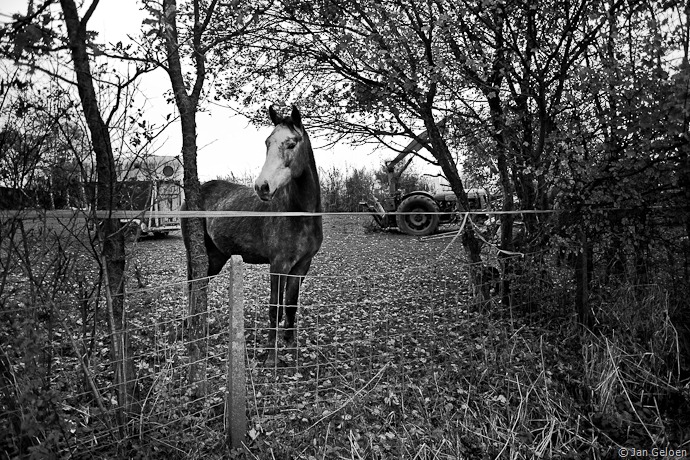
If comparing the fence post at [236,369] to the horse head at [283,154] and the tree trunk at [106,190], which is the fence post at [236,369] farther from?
the horse head at [283,154]

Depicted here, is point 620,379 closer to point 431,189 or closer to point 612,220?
point 612,220

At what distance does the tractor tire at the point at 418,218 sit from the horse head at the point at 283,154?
1162cm

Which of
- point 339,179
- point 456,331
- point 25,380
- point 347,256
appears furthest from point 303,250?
point 339,179

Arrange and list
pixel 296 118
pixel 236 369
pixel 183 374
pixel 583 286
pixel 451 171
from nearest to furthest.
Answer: pixel 236 369
pixel 183 374
pixel 296 118
pixel 583 286
pixel 451 171

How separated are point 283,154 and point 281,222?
0.79 m

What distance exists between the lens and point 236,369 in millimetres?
2924

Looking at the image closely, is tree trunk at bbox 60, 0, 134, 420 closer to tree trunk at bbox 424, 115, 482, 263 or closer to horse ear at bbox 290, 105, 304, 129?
horse ear at bbox 290, 105, 304, 129

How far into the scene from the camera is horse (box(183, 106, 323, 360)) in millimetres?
4086

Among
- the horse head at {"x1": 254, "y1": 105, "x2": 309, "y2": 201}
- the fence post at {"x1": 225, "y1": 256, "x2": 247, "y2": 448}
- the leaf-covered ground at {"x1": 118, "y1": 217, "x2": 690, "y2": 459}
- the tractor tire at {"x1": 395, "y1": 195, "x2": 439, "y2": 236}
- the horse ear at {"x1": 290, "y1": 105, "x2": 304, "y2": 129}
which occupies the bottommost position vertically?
the leaf-covered ground at {"x1": 118, "y1": 217, "x2": 690, "y2": 459}

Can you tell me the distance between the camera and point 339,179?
18.2 metres

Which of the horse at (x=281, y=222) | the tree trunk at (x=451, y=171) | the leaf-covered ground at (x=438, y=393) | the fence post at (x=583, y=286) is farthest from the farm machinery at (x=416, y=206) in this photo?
the leaf-covered ground at (x=438, y=393)

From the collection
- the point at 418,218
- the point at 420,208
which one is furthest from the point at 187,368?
the point at 420,208

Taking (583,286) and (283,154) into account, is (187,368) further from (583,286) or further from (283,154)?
(583,286)

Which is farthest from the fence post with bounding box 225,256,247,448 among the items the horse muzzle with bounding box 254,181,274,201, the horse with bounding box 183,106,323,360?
the horse muzzle with bounding box 254,181,274,201
